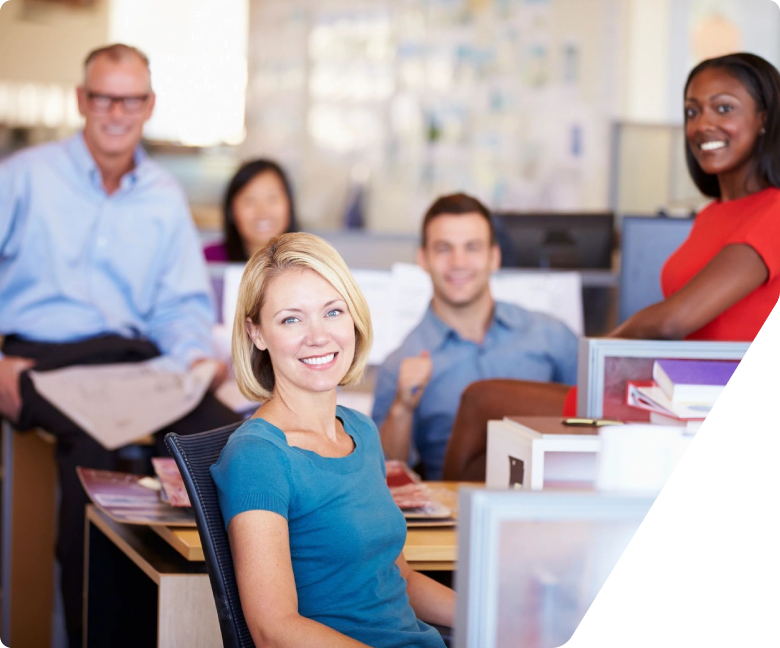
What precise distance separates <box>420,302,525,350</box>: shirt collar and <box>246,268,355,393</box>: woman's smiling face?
1.28 metres

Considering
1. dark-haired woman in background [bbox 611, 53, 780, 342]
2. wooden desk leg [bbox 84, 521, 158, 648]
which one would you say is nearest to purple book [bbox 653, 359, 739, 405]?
dark-haired woman in background [bbox 611, 53, 780, 342]

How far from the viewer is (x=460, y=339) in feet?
8.71

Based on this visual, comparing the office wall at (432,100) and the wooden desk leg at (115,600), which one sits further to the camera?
the office wall at (432,100)

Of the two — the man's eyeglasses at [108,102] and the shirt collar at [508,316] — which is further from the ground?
the man's eyeglasses at [108,102]

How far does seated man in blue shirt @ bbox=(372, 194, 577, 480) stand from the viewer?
2.57 m

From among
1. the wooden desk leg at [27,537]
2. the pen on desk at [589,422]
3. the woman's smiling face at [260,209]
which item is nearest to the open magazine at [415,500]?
the pen on desk at [589,422]

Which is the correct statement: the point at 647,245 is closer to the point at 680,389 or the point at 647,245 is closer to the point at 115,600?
the point at 680,389

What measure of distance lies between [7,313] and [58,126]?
3.52m

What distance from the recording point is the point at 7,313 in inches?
108

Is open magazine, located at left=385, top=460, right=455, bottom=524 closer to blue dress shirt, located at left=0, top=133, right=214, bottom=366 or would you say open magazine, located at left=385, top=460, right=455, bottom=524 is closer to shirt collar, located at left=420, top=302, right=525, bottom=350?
shirt collar, located at left=420, top=302, right=525, bottom=350

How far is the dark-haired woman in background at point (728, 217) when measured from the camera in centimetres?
180

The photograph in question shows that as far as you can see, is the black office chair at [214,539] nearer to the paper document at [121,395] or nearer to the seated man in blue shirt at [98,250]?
the paper document at [121,395]

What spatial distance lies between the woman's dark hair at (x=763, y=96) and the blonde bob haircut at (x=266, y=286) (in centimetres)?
98

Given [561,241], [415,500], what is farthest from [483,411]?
[561,241]
